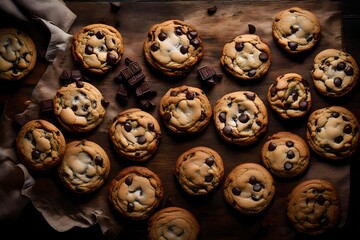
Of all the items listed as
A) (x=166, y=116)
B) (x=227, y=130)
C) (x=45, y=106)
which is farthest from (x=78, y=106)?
(x=227, y=130)

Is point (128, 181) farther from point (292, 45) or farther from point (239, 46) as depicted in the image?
point (292, 45)

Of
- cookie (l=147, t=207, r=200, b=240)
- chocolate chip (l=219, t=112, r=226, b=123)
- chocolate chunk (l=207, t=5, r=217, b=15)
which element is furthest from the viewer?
chocolate chunk (l=207, t=5, r=217, b=15)

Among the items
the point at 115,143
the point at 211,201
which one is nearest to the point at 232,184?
the point at 211,201

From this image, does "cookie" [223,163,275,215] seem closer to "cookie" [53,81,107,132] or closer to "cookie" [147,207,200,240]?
"cookie" [147,207,200,240]

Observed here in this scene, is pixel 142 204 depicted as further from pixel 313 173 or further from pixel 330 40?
pixel 330 40

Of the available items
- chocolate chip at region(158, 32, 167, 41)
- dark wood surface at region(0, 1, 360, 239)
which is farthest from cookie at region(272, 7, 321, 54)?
chocolate chip at region(158, 32, 167, 41)

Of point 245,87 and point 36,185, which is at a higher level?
point 245,87
